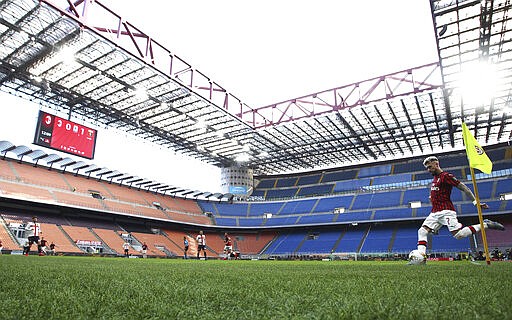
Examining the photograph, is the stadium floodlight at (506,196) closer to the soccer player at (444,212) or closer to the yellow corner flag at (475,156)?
the yellow corner flag at (475,156)

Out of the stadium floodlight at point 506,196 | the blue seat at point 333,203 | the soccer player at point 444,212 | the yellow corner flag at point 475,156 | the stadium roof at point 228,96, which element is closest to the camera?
the soccer player at point 444,212

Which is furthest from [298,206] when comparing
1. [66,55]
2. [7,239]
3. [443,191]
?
[443,191]

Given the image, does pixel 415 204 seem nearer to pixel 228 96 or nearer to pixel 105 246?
pixel 228 96

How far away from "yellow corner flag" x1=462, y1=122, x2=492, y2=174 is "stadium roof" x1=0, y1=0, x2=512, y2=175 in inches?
559

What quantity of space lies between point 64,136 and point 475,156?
29.8m

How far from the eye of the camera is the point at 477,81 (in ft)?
82.3

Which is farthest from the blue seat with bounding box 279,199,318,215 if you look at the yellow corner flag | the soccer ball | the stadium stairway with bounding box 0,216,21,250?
the soccer ball

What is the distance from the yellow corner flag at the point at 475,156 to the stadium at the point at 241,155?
12.3 feet

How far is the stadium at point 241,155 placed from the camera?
20938 millimetres

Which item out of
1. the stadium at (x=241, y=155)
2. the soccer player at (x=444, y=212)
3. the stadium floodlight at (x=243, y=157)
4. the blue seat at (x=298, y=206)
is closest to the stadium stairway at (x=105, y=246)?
the stadium at (x=241, y=155)

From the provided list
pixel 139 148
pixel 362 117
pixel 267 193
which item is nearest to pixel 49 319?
pixel 362 117

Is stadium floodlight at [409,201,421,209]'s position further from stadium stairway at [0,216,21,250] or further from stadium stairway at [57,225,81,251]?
stadium stairway at [0,216,21,250]

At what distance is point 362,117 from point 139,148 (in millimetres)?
26387

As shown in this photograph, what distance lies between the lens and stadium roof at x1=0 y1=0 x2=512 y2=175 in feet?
66.2
